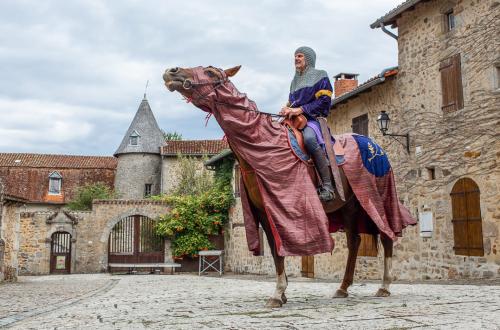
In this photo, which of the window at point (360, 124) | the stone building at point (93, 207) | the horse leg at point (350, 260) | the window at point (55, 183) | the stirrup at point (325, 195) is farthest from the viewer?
the window at point (55, 183)

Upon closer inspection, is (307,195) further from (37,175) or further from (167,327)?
(37,175)

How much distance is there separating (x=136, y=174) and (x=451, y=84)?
26.5 m

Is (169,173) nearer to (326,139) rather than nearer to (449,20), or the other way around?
(449,20)

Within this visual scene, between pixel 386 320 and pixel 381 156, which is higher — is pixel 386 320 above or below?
below

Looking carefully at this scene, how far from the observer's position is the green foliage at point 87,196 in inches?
1330

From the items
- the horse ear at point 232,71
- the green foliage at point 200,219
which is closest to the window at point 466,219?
the horse ear at point 232,71

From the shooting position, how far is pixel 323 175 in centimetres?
538

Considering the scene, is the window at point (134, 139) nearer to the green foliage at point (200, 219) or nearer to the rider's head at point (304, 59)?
the green foliage at point (200, 219)

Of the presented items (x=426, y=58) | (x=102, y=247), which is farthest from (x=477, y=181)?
(x=102, y=247)

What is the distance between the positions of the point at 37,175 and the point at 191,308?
3332cm

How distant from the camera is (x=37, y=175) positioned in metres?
35.8

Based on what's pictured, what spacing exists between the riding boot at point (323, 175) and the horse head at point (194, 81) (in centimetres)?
118

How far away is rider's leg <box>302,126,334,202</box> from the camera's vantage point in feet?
17.5

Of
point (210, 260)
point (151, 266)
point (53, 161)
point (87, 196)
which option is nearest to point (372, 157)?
point (151, 266)
